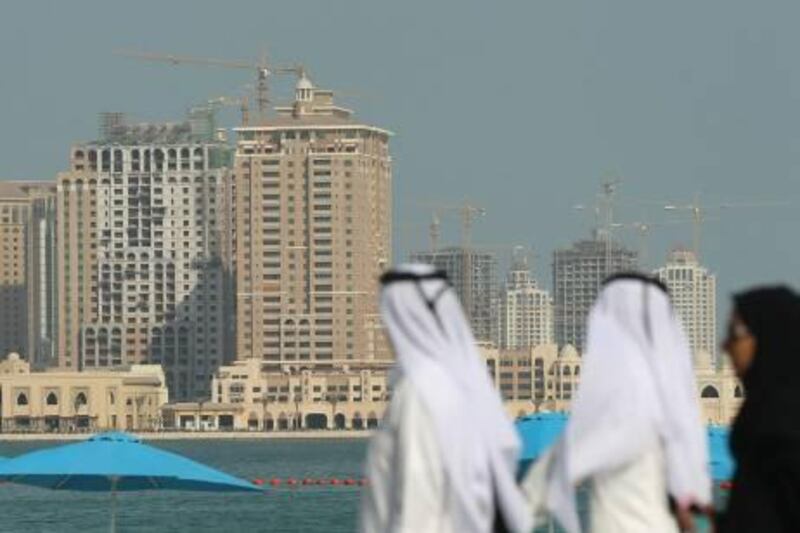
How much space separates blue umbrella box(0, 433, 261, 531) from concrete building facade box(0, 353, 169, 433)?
167 meters

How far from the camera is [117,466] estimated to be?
72.3ft

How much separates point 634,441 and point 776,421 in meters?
1.65

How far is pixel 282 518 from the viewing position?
239 ft

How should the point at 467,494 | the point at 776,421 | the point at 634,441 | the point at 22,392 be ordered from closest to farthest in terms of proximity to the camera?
1. the point at 776,421
2. the point at 467,494
3. the point at 634,441
4. the point at 22,392

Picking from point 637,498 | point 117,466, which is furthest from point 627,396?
point 117,466

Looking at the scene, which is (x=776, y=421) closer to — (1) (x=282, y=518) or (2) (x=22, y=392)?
(1) (x=282, y=518)

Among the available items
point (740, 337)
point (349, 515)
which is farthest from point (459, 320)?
point (349, 515)

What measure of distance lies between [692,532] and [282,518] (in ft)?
209

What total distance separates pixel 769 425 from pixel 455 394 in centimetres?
127

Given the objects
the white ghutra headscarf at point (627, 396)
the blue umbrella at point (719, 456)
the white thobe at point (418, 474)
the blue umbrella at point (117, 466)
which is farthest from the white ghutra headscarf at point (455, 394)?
the blue umbrella at point (719, 456)

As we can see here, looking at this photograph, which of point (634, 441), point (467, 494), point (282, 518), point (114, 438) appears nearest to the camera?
point (467, 494)

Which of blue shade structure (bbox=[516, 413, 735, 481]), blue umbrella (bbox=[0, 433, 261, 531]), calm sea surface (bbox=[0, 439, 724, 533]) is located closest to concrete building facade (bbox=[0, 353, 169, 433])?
calm sea surface (bbox=[0, 439, 724, 533])

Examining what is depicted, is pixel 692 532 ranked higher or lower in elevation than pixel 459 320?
lower

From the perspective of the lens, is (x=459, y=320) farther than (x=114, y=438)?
No
